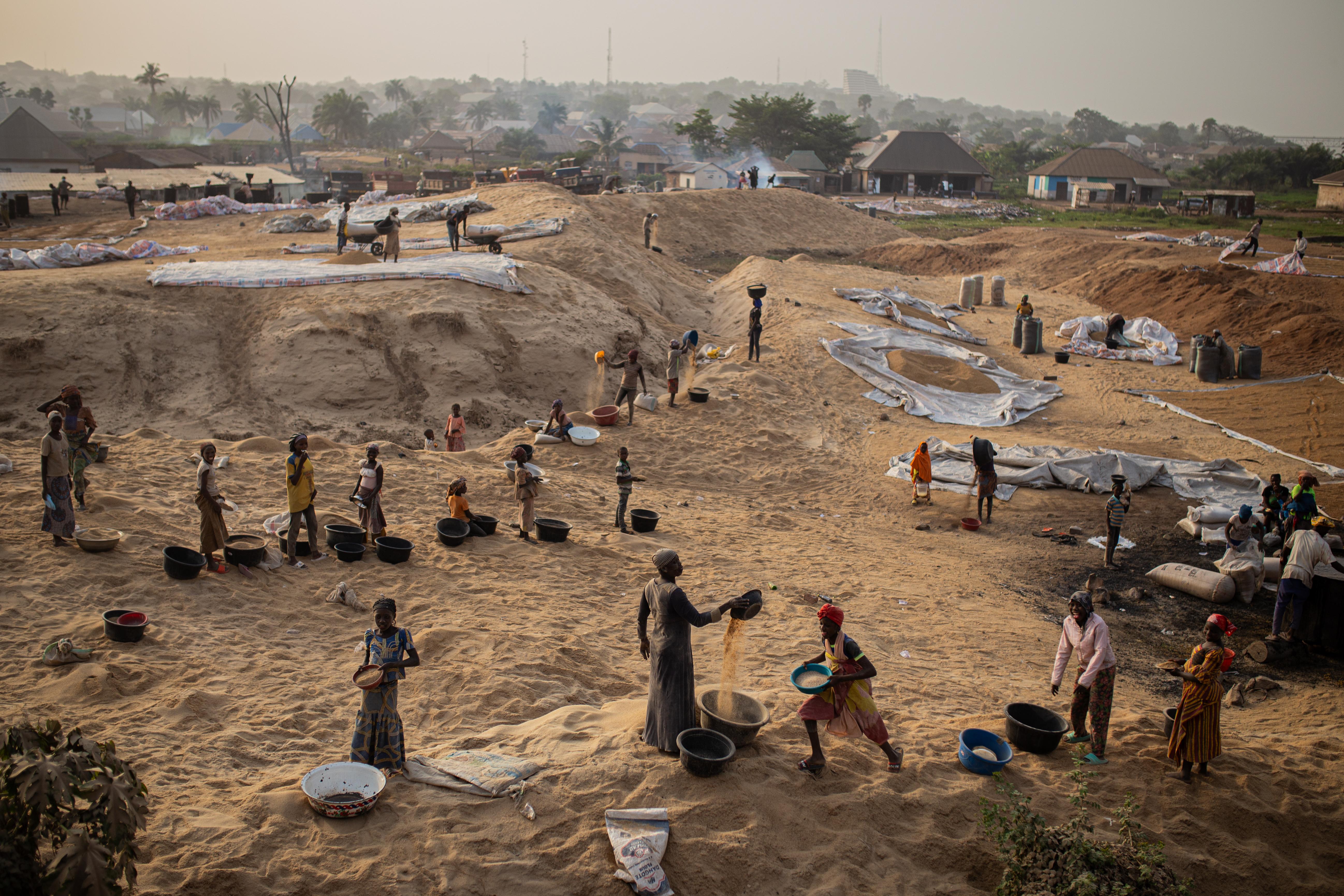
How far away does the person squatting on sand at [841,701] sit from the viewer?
5633mm

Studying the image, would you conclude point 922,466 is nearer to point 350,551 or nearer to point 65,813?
point 350,551

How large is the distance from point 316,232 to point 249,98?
118386 mm

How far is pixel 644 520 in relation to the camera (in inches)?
442

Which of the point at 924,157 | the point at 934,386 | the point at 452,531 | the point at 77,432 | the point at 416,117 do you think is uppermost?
the point at 416,117

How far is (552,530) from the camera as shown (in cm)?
1039

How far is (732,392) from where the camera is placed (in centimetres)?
1731

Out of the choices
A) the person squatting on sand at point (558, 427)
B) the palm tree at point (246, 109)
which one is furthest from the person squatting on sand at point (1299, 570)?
the palm tree at point (246, 109)

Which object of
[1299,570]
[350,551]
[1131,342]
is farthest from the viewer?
[1131,342]

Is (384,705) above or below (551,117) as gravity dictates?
below

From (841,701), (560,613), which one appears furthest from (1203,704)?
(560,613)

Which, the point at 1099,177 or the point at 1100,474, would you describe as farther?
the point at 1099,177

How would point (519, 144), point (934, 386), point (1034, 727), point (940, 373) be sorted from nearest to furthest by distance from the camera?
point (1034, 727), point (934, 386), point (940, 373), point (519, 144)

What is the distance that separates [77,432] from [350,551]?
3329 millimetres

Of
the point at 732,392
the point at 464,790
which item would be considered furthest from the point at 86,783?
the point at 732,392
